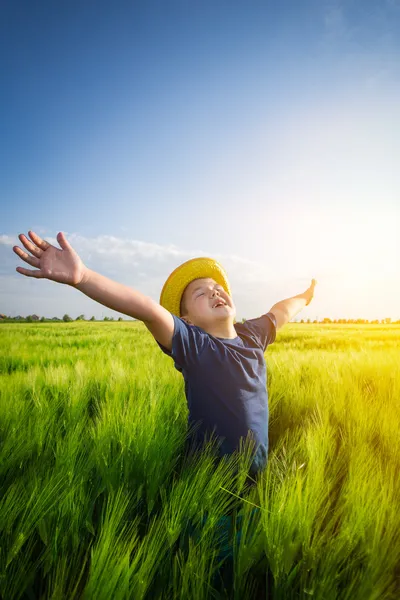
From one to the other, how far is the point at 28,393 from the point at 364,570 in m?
2.03

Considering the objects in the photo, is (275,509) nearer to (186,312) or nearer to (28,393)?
(186,312)

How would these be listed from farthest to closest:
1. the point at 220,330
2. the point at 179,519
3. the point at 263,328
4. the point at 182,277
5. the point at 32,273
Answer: the point at 263,328, the point at 182,277, the point at 220,330, the point at 32,273, the point at 179,519

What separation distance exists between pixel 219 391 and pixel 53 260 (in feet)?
2.53

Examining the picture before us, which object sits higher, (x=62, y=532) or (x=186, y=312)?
(x=186, y=312)

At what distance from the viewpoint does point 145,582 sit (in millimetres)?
808

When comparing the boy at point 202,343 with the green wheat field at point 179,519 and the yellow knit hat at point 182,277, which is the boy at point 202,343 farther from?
the green wheat field at point 179,519

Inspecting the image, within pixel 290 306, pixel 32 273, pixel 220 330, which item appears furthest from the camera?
pixel 290 306

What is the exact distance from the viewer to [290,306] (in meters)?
2.50

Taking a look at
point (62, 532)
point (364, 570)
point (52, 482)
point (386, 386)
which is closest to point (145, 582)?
point (62, 532)

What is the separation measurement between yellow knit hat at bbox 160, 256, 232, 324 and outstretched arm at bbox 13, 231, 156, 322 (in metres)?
0.65

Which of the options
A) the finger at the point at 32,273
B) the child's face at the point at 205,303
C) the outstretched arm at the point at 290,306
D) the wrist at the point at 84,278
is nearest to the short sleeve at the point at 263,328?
the outstretched arm at the point at 290,306

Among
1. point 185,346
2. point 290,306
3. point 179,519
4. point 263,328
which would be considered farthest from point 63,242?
point 290,306

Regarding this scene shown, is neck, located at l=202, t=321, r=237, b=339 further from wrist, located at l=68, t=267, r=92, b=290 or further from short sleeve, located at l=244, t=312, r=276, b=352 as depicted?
wrist, located at l=68, t=267, r=92, b=290

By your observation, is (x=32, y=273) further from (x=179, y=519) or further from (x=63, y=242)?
(x=179, y=519)
